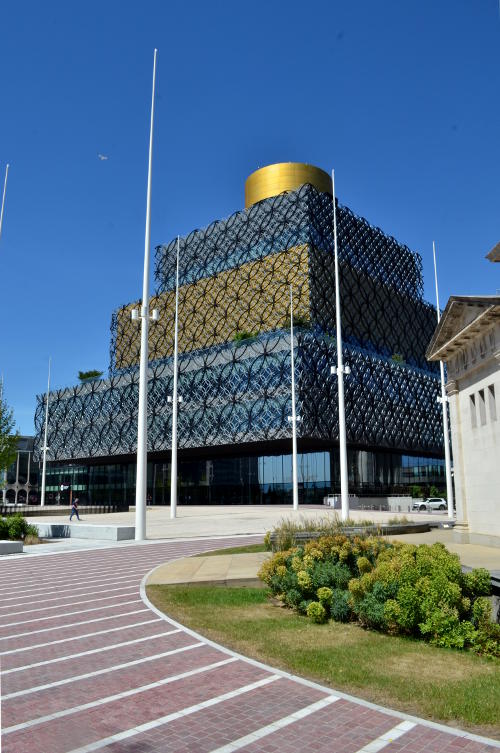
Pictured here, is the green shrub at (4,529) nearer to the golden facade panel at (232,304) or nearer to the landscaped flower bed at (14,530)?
the landscaped flower bed at (14,530)

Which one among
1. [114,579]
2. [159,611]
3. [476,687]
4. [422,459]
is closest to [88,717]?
[476,687]

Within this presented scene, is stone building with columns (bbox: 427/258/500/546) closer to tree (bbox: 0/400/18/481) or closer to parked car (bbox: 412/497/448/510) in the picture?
tree (bbox: 0/400/18/481)

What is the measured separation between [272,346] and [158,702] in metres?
60.5

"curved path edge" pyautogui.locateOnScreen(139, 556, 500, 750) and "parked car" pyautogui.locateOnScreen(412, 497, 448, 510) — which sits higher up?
A: "curved path edge" pyautogui.locateOnScreen(139, 556, 500, 750)

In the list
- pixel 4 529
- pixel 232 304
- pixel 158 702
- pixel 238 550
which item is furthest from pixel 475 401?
pixel 232 304

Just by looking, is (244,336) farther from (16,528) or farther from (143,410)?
(16,528)

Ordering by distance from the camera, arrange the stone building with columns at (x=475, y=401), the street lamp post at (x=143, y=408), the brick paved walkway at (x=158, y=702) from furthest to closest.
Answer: the street lamp post at (x=143, y=408) → the stone building with columns at (x=475, y=401) → the brick paved walkway at (x=158, y=702)

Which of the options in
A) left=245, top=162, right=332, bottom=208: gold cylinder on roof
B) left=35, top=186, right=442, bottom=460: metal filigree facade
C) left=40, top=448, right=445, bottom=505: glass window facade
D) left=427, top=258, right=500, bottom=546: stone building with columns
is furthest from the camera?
left=245, top=162, right=332, bottom=208: gold cylinder on roof

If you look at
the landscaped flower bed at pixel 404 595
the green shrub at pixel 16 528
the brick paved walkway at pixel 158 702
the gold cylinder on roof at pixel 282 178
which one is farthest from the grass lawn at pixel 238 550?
the gold cylinder on roof at pixel 282 178

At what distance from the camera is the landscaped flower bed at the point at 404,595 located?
9500 mm

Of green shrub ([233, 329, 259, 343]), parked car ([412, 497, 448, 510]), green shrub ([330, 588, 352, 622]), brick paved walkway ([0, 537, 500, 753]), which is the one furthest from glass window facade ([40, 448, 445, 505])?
brick paved walkway ([0, 537, 500, 753])

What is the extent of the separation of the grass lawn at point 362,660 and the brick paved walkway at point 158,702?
1.42 ft

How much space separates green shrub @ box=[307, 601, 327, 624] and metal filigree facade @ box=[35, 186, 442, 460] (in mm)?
50025

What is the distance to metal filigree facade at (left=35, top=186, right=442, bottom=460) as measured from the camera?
66.9 metres
